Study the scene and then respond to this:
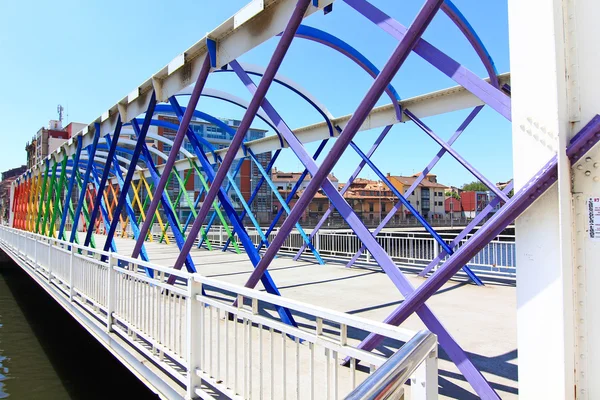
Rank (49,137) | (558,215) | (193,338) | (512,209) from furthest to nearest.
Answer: (49,137), (193,338), (512,209), (558,215)

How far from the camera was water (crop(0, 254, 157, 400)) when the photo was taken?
7.20 meters

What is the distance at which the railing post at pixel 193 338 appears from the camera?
11.8 ft

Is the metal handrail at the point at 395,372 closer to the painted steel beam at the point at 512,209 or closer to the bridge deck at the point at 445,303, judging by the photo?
the painted steel beam at the point at 512,209

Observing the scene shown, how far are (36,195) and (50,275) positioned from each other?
12.0 meters

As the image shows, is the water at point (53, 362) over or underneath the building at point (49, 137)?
underneath

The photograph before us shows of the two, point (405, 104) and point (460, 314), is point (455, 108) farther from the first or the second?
point (460, 314)

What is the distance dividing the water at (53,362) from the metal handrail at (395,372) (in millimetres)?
5747

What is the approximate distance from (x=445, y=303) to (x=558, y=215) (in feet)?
15.7

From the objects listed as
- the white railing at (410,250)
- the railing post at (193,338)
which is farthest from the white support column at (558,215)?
the white railing at (410,250)

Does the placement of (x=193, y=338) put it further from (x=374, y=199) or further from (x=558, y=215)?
(x=374, y=199)

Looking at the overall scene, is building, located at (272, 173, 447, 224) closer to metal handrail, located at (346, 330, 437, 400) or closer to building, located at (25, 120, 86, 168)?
building, located at (25, 120, 86, 168)

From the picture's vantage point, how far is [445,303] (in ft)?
23.0

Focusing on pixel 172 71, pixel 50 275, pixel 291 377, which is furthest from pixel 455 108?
pixel 50 275

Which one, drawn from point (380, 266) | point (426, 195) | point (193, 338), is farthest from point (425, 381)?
point (426, 195)
